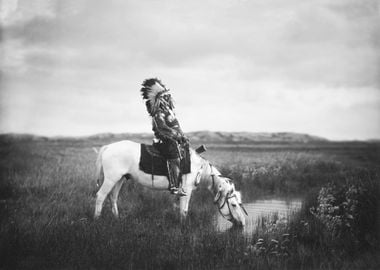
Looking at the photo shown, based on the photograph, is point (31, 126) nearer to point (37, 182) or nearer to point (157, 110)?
point (37, 182)

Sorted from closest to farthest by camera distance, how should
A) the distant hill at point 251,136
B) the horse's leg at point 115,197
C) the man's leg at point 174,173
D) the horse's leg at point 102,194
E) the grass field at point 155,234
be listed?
the grass field at point 155,234 → the horse's leg at point 102,194 → the man's leg at point 174,173 → the horse's leg at point 115,197 → the distant hill at point 251,136

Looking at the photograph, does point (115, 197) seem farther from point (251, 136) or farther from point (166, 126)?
point (251, 136)

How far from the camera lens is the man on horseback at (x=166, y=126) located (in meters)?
5.64

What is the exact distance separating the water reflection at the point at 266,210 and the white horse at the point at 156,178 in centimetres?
38

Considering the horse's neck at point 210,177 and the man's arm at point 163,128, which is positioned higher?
the man's arm at point 163,128

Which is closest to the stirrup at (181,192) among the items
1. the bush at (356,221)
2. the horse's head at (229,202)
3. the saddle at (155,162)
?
the saddle at (155,162)

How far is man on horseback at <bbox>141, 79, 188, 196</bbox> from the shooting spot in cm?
564

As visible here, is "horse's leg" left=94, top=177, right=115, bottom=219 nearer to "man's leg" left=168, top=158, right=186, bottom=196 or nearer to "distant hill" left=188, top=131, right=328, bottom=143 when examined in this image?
"man's leg" left=168, top=158, right=186, bottom=196

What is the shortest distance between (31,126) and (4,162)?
36.4 inches

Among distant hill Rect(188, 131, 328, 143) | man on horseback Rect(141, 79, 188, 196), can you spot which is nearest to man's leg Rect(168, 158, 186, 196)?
man on horseback Rect(141, 79, 188, 196)

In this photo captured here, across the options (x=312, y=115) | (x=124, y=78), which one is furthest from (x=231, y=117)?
(x=124, y=78)

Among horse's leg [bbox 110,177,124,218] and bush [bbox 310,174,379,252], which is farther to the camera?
horse's leg [bbox 110,177,124,218]

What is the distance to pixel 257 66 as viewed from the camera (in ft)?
21.0

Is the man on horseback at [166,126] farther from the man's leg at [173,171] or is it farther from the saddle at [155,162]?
the saddle at [155,162]
